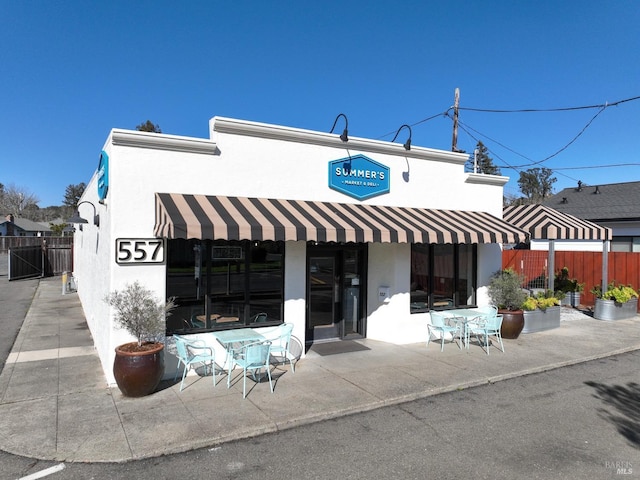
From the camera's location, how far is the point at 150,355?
6.24 m

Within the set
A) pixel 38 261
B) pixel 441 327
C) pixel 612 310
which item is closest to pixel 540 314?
pixel 612 310

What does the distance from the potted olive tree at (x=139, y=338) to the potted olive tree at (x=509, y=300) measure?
25.4ft

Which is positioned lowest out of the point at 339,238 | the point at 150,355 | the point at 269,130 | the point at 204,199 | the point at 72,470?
the point at 72,470

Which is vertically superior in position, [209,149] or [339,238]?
[209,149]

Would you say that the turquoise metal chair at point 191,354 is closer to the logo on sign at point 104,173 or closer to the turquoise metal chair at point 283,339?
the turquoise metal chair at point 283,339

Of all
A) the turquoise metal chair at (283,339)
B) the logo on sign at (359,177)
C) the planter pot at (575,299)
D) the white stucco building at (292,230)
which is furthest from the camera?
the planter pot at (575,299)

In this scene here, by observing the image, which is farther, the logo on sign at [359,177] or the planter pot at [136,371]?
the logo on sign at [359,177]

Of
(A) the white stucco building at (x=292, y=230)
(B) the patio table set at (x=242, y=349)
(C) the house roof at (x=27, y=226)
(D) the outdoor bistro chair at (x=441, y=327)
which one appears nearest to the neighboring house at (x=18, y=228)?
(C) the house roof at (x=27, y=226)

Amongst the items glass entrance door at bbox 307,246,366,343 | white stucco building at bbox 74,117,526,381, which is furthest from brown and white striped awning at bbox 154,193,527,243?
glass entrance door at bbox 307,246,366,343

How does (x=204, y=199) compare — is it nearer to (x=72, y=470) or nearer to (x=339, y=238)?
(x=339, y=238)

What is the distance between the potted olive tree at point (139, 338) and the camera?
613cm

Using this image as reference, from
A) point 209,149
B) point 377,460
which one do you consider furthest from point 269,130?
point 377,460

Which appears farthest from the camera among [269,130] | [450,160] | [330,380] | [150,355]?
[450,160]

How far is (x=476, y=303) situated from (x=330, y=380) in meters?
5.60
